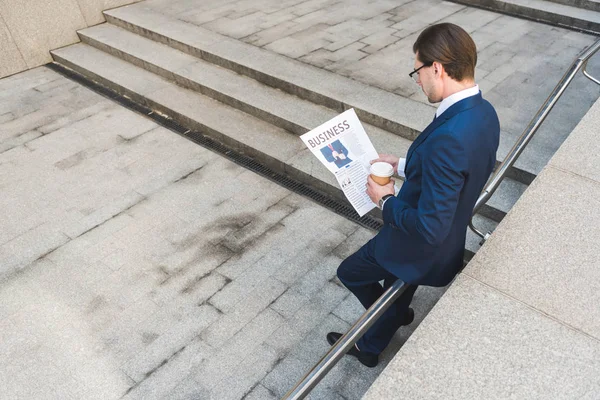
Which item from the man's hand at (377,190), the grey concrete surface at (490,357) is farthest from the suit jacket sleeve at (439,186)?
the grey concrete surface at (490,357)

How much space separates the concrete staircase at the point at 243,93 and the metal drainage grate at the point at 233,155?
0.07 metres

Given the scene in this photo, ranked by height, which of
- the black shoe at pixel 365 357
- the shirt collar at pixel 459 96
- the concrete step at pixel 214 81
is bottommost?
the black shoe at pixel 365 357

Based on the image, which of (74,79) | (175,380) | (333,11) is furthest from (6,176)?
(333,11)

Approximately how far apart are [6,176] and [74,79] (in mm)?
2646

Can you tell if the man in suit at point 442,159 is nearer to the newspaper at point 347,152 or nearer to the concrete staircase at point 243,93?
the newspaper at point 347,152

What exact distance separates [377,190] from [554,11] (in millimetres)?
6882

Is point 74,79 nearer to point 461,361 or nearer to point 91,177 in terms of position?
point 91,177

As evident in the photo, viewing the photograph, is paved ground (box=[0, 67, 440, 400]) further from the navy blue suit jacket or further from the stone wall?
the stone wall

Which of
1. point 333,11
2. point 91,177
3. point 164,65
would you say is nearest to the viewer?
→ point 91,177

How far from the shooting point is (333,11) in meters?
8.09

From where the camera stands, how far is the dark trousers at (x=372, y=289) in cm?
277

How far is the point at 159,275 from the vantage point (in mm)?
4109

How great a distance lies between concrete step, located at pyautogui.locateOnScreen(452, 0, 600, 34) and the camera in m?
7.14

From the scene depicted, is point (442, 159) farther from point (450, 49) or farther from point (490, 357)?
point (490, 357)
